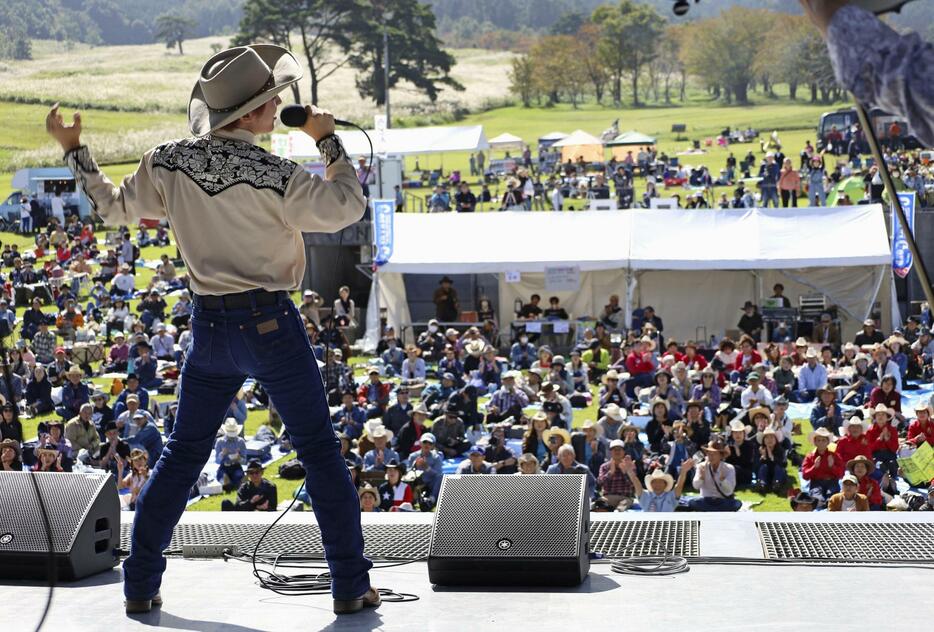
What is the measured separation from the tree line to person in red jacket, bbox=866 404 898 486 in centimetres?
7305

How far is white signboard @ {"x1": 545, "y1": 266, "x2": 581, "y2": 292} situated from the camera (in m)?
20.1

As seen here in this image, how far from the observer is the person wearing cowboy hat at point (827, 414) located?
43.1 ft

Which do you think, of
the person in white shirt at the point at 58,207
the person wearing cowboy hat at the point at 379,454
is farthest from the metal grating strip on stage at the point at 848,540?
the person in white shirt at the point at 58,207

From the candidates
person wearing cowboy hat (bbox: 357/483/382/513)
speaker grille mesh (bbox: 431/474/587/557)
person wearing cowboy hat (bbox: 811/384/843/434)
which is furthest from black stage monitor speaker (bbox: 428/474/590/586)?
person wearing cowboy hat (bbox: 811/384/843/434)

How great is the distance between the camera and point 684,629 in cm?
309

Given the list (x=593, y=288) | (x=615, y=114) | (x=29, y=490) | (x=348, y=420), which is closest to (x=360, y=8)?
(x=615, y=114)

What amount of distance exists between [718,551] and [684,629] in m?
0.84

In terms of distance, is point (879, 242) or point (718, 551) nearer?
point (718, 551)

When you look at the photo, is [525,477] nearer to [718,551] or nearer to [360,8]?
[718,551]

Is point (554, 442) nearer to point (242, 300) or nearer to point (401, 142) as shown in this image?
point (242, 300)

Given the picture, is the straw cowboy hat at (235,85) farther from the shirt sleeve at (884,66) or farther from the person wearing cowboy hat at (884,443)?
the person wearing cowboy hat at (884,443)

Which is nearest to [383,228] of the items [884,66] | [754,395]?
[754,395]

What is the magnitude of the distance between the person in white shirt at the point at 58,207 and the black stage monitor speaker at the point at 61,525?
3358 cm

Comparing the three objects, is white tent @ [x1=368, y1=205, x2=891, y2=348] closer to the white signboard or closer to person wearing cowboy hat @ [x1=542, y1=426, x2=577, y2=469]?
the white signboard
